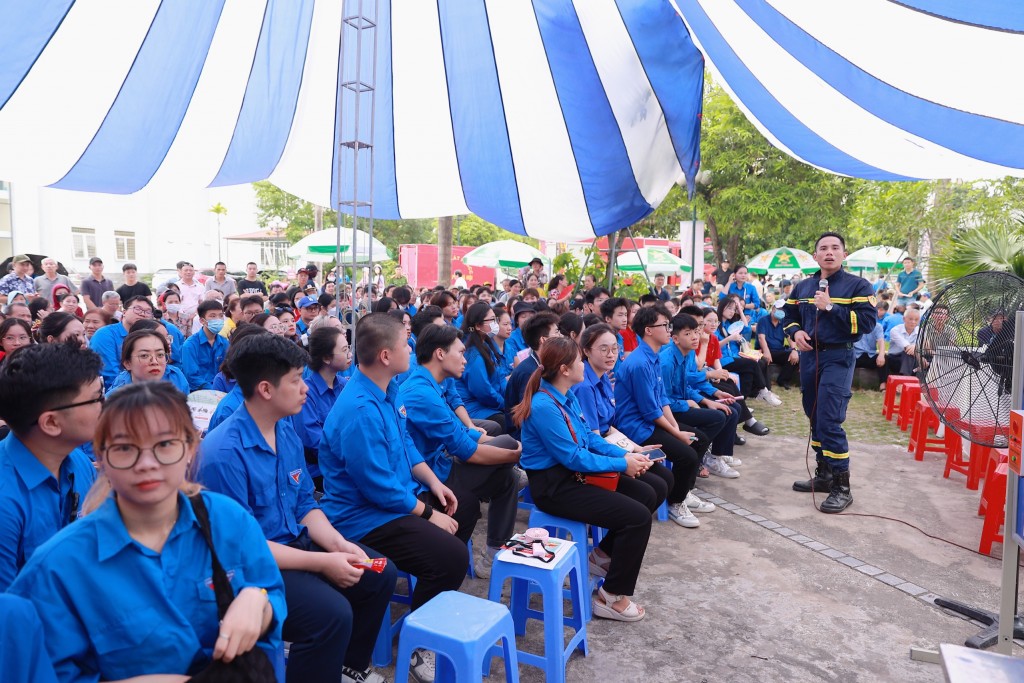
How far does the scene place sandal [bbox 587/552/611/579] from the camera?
141 inches

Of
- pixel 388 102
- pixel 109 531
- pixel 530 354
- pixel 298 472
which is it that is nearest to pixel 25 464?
pixel 109 531

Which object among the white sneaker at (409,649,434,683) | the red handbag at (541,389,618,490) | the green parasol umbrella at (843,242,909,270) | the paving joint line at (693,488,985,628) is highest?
the green parasol umbrella at (843,242,909,270)

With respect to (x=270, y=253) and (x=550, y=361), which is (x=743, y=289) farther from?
(x=270, y=253)

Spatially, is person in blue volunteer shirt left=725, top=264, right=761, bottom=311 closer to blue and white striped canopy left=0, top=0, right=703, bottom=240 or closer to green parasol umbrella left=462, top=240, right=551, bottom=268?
blue and white striped canopy left=0, top=0, right=703, bottom=240

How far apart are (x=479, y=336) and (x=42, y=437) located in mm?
3112

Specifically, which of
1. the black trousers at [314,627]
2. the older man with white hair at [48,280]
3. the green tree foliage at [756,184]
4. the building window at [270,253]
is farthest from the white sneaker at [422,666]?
the building window at [270,253]

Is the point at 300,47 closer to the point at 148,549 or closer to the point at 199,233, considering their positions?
the point at 148,549

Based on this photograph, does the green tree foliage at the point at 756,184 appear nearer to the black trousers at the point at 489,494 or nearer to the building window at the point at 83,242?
the black trousers at the point at 489,494

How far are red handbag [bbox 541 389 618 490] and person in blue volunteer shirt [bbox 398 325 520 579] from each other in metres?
0.38

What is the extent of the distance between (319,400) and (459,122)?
3.40 metres

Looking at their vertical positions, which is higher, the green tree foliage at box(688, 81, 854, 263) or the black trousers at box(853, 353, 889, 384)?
the green tree foliage at box(688, 81, 854, 263)

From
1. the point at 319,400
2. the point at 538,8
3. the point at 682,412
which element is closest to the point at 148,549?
the point at 319,400

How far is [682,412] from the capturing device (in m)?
5.02

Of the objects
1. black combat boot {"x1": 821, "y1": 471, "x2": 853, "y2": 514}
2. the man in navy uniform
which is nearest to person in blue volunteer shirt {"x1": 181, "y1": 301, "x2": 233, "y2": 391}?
the man in navy uniform
